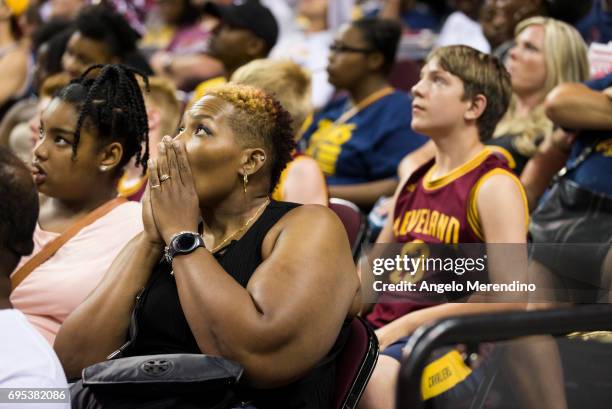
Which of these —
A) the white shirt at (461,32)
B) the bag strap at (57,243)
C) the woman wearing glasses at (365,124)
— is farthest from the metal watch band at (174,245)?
the white shirt at (461,32)

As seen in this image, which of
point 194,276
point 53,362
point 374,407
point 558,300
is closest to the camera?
point 53,362

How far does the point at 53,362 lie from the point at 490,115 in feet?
6.85

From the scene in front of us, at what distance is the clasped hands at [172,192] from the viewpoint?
2.45m

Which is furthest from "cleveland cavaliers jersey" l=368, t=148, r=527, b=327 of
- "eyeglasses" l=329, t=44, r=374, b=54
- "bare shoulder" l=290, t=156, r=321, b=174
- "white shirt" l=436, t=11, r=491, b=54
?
"white shirt" l=436, t=11, r=491, b=54

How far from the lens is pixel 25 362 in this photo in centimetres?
206

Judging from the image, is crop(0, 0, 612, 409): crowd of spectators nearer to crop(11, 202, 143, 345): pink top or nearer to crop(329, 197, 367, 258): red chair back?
crop(11, 202, 143, 345): pink top

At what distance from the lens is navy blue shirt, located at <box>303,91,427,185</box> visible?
501 centimetres

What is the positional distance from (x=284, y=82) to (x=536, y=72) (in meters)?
1.21

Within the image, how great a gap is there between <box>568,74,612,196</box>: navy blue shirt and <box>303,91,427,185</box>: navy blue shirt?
1337 millimetres

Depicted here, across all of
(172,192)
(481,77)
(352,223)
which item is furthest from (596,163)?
(172,192)

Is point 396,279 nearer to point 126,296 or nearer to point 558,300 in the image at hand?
point 558,300

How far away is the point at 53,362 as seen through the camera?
2.12 meters

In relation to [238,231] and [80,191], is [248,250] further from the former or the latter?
[80,191]

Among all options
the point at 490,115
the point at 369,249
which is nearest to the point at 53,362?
the point at 369,249
